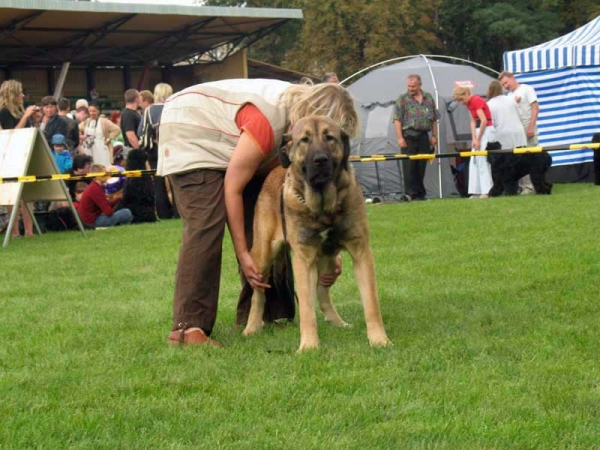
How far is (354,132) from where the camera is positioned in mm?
5176

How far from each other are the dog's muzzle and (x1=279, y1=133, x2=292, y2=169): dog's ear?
0.19m

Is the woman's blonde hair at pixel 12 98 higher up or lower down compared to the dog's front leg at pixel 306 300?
higher up

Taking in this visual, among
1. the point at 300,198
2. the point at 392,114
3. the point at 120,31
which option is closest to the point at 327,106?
the point at 300,198

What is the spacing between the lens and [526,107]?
1597 cm

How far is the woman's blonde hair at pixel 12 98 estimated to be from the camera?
13.4 meters

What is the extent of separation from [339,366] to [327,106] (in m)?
1.31

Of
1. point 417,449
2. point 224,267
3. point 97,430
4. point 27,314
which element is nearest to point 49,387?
point 97,430

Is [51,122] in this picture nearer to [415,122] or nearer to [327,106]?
[415,122]

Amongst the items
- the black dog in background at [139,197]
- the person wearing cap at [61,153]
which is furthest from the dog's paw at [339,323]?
the person wearing cap at [61,153]

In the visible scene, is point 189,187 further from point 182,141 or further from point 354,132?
point 354,132

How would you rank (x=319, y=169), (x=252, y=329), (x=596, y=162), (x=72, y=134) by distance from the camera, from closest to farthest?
(x=319, y=169) → (x=252, y=329) → (x=72, y=134) → (x=596, y=162)

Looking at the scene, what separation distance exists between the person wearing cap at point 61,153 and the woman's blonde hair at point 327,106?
935cm

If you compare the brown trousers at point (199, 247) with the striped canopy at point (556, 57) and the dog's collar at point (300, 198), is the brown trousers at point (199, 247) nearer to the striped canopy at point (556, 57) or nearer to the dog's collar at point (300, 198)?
the dog's collar at point (300, 198)

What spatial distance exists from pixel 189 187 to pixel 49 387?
4.72ft
